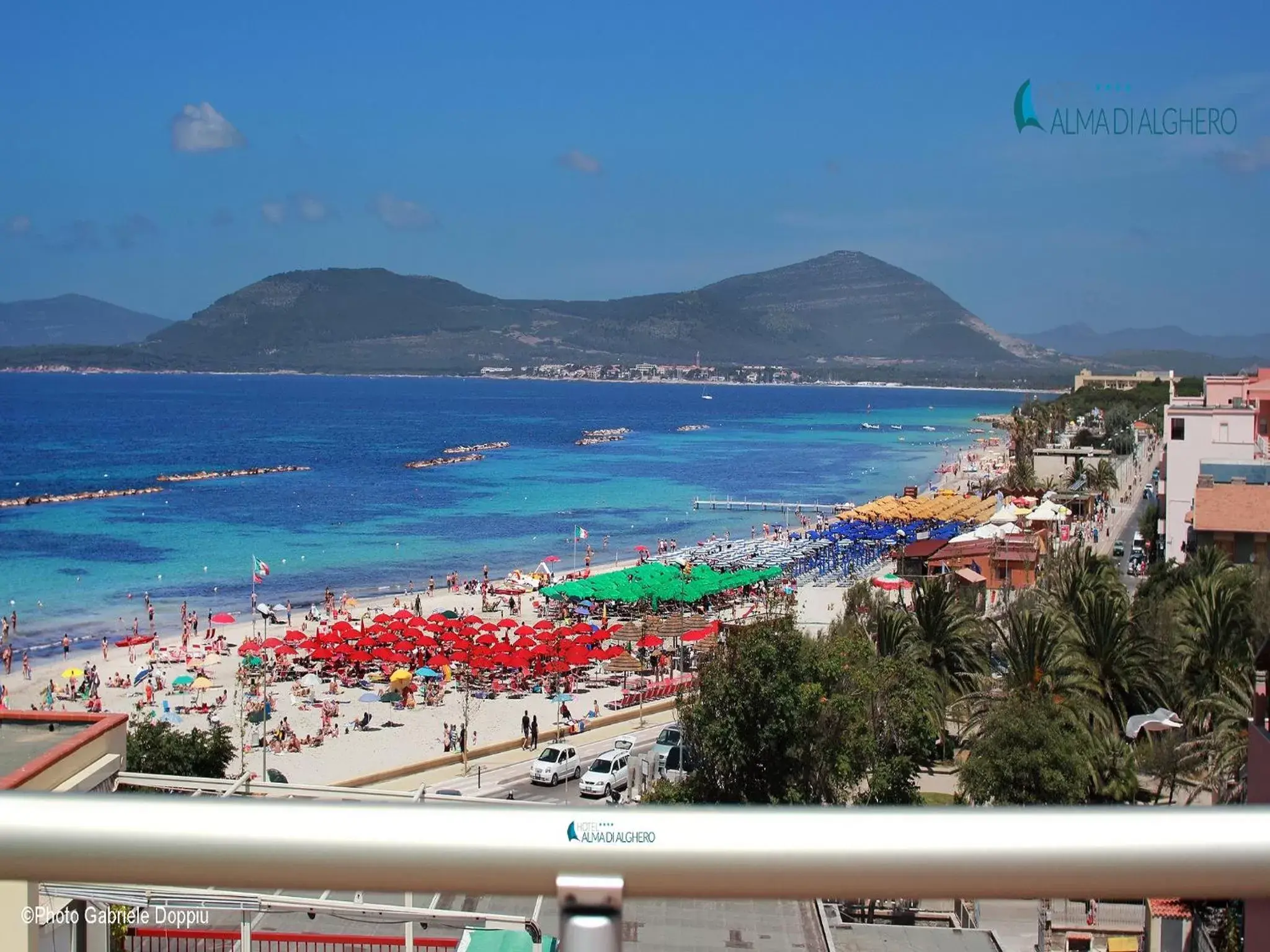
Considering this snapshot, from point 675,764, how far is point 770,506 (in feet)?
151

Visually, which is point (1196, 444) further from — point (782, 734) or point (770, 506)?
point (770, 506)

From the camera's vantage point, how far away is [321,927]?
2340 millimetres

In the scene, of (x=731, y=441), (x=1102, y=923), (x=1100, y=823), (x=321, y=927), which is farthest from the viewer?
(x=731, y=441)

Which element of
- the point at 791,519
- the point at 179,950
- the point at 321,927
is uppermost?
the point at 321,927

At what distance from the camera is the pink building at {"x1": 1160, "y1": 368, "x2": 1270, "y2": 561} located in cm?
3356

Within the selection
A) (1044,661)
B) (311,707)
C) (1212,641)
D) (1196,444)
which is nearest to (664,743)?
(1044,661)

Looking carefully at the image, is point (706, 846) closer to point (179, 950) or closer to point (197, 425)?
point (179, 950)

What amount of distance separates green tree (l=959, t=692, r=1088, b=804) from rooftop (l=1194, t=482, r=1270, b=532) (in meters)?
14.5

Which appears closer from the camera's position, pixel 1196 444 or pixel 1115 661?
pixel 1115 661

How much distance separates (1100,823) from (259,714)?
75.5 ft

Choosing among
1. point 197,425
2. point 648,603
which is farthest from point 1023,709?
point 197,425

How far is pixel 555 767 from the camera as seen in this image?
706 inches

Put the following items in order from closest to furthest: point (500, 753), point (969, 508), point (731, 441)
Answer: point (500, 753) → point (969, 508) → point (731, 441)

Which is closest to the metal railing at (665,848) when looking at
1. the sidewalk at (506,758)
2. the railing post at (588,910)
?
the railing post at (588,910)
